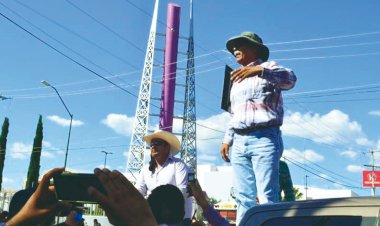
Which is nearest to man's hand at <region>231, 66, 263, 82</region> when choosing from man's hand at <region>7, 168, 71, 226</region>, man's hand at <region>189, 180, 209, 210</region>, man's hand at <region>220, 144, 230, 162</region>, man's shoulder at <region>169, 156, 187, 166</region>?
man's hand at <region>220, 144, 230, 162</region>

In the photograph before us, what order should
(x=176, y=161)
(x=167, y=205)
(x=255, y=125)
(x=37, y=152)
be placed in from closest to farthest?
(x=167, y=205)
(x=255, y=125)
(x=176, y=161)
(x=37, y=152)

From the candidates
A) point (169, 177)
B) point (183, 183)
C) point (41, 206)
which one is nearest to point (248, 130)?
point (183, 183)

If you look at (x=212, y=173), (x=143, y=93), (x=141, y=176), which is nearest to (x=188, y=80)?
(x=143, y=93)

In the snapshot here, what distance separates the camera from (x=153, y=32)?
56.2 meters

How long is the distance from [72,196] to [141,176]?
3332mm

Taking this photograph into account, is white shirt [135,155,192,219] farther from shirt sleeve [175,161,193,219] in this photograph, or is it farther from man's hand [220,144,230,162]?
man's hand [220,144,230,162]

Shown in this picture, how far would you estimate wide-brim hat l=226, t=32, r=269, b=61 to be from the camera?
383 centimetres

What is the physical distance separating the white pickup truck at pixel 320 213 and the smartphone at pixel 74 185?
3.32 feet

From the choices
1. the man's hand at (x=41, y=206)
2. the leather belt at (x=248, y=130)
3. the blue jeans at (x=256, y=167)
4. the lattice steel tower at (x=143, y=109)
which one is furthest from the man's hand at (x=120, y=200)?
the lattice steel tower at (x=143, y=109)

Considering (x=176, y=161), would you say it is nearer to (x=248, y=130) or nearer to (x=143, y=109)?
(x=248, y=130)

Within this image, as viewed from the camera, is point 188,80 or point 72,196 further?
point 188,80

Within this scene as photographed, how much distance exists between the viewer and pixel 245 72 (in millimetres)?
3602

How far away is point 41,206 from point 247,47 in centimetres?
276

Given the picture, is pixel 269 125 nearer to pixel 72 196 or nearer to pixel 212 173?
pixel 72 196
